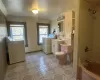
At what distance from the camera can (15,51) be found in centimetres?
377

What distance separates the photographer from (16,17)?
4828mm

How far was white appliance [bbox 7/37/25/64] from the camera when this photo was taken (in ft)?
12.0

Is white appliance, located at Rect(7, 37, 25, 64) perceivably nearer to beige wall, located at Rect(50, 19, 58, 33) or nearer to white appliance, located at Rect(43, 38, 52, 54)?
white appliance, located at Rect(43, 38, 52, 54)

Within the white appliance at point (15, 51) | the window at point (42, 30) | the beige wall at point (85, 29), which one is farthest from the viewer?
the window at point (42, 30)

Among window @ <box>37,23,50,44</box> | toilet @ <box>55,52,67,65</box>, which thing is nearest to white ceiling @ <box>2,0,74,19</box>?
toilet @ <box>55,52,67,65</box>

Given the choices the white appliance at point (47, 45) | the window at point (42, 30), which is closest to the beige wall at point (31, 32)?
the window at point (42, 30)

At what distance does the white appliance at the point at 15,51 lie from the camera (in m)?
3.66

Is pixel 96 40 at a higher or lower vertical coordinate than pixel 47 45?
higher

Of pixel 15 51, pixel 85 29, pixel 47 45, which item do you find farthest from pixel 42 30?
pixel 85 29

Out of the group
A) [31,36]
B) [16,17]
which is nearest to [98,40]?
[31,36]

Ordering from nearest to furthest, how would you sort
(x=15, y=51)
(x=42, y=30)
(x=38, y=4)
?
(x=38, y=4) < (x=15, y=51) < (x=42, y=30)

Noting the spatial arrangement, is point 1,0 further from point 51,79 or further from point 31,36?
point 31,36

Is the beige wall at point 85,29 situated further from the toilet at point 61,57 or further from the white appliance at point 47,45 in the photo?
the white appliance at point 47,45

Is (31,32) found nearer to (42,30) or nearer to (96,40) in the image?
(42,30)
